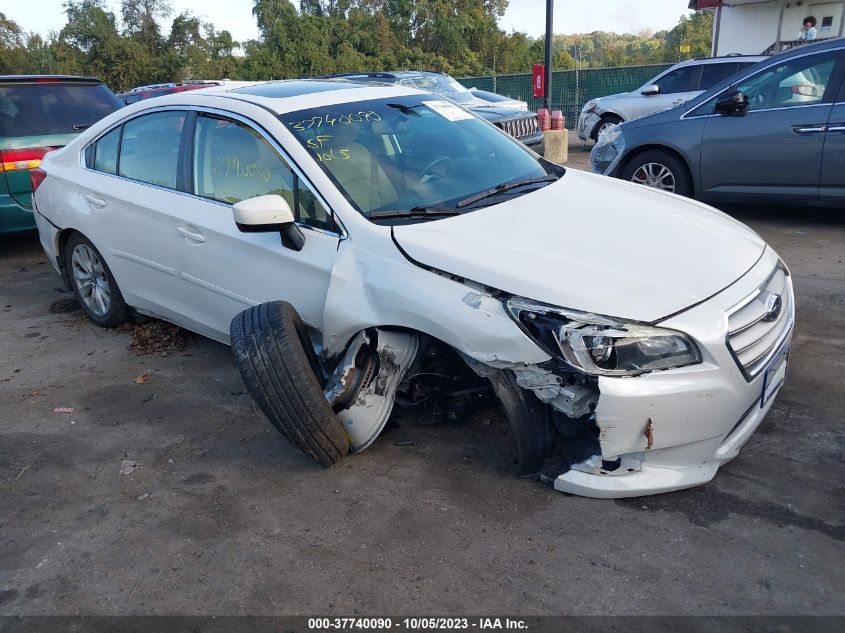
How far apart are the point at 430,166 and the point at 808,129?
4.39 meters

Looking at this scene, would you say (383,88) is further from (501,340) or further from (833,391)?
(833,391)

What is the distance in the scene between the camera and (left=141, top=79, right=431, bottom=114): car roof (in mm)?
3830

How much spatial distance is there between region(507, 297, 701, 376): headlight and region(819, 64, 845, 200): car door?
15.2 ft

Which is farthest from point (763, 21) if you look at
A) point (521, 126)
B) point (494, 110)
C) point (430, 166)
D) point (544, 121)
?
point (430, 166)

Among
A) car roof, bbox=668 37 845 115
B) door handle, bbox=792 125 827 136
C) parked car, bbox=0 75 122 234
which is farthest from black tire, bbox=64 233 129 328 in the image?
door handle, bbox=792 125 827 136

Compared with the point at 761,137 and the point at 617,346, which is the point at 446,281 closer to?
the point at 617,346

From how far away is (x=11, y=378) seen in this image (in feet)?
15.0

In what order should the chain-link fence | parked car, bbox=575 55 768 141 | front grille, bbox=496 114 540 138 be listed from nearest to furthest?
front grille, bbox=496 114 540 138 → parked car, bbox=575 55 768 141 → the chain-link fence

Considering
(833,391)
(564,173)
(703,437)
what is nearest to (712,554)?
(703,437)

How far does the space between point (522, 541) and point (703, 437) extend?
809 mm

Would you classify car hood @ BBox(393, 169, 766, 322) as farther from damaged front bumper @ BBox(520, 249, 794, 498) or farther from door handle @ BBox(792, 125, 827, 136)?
door handle @ BBox(792, 125, 827, 136)

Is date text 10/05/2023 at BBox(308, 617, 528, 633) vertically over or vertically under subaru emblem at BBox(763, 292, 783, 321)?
under

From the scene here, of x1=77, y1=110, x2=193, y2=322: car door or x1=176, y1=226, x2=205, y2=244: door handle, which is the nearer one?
x1=176, y1=226, x2=205, y2=244: door handle

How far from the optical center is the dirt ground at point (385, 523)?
2.46 m
